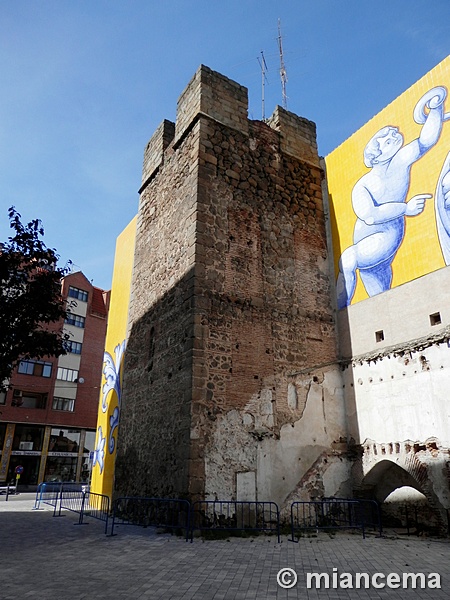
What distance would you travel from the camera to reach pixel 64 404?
106ft

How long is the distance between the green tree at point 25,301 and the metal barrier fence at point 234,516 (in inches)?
160

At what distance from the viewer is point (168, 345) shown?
394 inches

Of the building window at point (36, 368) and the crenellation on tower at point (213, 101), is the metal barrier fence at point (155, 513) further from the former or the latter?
the building window at point (36, 368)

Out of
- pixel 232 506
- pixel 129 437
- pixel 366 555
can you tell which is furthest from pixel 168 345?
pixel 366 555

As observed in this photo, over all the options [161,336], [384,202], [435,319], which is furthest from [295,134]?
[161,336]

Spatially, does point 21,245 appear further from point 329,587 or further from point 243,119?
point 329,587

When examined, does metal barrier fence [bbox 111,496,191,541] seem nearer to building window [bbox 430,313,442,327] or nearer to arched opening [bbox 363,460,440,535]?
arched opening [bbox 363,460,440,535]

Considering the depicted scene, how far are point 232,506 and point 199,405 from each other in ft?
6.16

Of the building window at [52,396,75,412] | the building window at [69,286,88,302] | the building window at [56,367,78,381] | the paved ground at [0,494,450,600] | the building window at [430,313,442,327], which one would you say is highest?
the building window at [69,286,88,302]

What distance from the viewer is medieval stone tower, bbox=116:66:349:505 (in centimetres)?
874

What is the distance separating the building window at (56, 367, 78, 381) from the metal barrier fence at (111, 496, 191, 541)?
23.5 meters

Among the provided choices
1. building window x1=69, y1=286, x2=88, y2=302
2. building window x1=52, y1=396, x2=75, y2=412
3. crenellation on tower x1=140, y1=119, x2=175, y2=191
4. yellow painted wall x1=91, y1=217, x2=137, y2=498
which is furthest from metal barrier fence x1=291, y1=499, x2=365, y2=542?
→ building window x1=69, y1=286, x2=88, y2=302

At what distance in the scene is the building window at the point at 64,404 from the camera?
3178cm

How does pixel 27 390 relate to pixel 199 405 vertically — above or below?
above
